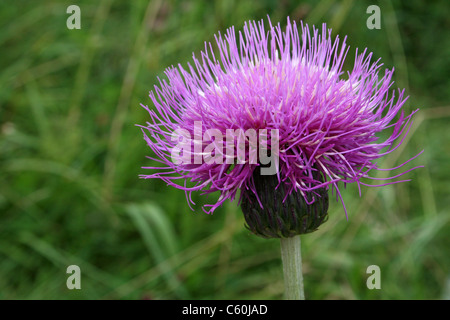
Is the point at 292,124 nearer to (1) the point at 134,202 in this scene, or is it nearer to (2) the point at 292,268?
(2) the point at 292,268

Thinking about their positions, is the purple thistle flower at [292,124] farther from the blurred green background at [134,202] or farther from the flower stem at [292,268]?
the blurred green background at [134,202]

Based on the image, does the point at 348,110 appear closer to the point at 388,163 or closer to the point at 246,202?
the point at 246,202

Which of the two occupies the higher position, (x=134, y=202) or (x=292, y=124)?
(x=292, y=124)

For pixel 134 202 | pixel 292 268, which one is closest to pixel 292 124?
pixel 292 268

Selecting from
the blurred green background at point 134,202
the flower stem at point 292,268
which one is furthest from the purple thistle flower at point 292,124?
the blurred green background at point 134,202

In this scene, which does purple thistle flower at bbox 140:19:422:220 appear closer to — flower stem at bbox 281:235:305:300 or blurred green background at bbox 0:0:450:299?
flower stem at bbox 281:235:305:300

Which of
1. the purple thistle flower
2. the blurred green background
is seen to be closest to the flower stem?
the purple thistle flower

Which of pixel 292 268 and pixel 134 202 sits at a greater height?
pixel 134 202

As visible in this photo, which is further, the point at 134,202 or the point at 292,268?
the point at 134,202

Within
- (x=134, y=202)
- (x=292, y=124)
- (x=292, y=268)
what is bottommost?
(x=292, y=268)
